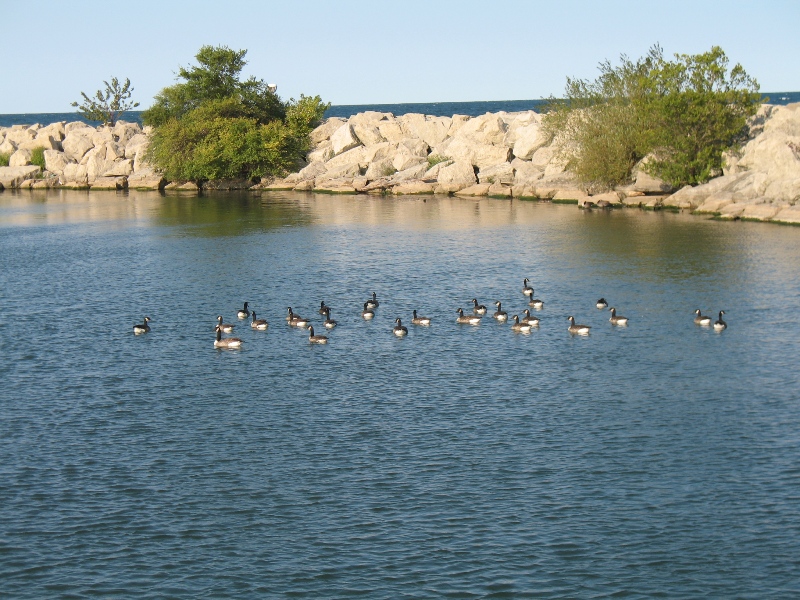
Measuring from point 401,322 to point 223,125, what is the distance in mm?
69348

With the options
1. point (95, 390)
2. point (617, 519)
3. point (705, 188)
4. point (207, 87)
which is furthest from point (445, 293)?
point (207, 87)

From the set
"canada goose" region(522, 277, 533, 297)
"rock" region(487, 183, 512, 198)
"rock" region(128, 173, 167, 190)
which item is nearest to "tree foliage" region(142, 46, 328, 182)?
"rock" region(128, 173, 167, 190)

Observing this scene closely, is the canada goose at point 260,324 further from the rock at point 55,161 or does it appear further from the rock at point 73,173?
the rock at point 55,161

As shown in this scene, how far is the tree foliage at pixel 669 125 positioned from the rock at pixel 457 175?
47.8 feet

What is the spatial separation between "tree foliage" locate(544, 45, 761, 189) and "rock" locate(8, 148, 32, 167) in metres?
→ 76.0

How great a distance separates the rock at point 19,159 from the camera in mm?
127800

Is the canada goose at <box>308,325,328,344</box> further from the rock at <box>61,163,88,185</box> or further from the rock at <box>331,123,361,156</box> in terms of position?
the rock at <box>61,163,88,185</box>

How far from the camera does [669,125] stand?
256 ft

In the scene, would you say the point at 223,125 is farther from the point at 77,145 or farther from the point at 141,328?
the point at 141,328

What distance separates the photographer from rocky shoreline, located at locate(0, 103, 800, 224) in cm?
7375

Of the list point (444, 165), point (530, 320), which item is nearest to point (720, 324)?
point (530, 320)

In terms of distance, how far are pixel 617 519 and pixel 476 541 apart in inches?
135

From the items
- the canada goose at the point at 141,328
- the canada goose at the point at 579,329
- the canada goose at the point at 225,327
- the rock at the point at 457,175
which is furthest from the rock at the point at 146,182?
the canada goose at the point at 579,329

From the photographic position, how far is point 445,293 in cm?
4847
